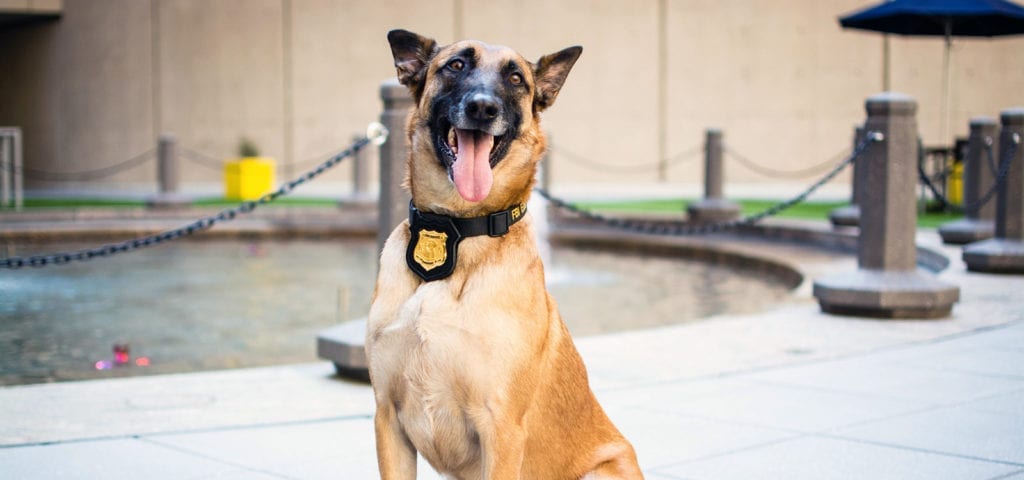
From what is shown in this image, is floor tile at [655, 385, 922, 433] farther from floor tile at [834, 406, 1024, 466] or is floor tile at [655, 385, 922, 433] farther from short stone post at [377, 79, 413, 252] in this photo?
short stone post at [377, 79, 413, 252]

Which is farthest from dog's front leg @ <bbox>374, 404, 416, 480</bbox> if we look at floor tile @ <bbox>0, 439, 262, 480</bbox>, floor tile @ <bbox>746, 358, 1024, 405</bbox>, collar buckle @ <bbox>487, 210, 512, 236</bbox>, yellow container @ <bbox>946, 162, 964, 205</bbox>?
yellow container @ <bbox>946, 162, 964, 205</bbox>

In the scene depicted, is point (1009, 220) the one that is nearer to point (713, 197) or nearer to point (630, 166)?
point (713, 197)

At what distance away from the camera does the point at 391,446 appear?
3256 mm

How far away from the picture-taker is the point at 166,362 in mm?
7914

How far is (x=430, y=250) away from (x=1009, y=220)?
29.5ft

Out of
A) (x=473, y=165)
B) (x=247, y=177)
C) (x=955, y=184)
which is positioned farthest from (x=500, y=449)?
(x=247, y=177)

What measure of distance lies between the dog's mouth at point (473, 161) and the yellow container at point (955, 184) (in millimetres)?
17144

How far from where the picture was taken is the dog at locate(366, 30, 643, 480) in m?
3.15

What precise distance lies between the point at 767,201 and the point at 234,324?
14.5 meters

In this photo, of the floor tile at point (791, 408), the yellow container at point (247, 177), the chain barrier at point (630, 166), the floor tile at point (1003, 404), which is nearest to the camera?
the floor tile at point (791, 408)

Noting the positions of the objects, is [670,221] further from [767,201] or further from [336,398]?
[336,398]

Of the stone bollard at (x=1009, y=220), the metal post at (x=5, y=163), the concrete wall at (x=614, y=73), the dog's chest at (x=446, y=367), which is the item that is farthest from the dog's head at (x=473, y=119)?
the concrete wall at (x=614, y=73)

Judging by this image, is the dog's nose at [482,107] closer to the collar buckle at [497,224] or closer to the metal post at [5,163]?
the collar buckle at [497,224]

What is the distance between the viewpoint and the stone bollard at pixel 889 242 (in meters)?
8.16
